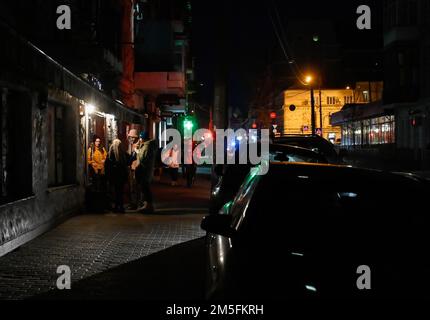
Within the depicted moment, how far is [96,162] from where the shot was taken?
52.2 ft

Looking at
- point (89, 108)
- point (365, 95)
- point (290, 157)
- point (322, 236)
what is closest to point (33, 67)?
point (290, 157)

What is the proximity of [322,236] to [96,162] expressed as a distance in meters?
12.5

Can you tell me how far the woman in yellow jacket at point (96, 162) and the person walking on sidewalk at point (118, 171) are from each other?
6.95 feet

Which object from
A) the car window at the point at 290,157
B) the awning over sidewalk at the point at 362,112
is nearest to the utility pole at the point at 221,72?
the car window at the point at 290,157

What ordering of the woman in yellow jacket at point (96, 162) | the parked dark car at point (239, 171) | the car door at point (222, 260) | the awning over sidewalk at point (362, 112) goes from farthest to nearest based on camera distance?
1. the awning over sidewalk at point (362, 112)
2. the woman in yellow jacket at point (96, 162)
3. the parked dark car at point (239, 171)
4. the car door at point (222, 260)

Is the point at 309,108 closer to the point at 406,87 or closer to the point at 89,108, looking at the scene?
the point at 406,87

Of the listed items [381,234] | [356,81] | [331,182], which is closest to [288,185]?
[331,182]

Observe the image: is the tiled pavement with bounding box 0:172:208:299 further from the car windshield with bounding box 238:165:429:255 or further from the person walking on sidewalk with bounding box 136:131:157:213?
the car windshield with bounding box 238:165:429:255

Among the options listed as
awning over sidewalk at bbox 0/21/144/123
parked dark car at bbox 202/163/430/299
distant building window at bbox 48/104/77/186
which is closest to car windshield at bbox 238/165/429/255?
parked dark car at bbox 202/163/430/299

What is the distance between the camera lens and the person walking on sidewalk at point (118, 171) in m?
13.6

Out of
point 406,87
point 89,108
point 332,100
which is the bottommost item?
point 89,108

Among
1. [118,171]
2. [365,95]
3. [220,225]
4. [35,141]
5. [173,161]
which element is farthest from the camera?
[365,95]

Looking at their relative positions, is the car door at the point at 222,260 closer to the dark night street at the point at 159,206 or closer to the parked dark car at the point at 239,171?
the dark night street at the point at 159,206

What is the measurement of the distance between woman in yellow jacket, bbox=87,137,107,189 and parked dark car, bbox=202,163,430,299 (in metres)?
11.4
